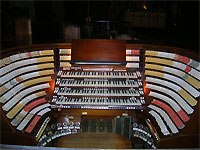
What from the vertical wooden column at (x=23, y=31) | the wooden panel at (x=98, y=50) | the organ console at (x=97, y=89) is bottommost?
the organ console at (x=97, y=89)

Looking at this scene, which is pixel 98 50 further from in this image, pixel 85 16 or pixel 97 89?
pixel 85 16

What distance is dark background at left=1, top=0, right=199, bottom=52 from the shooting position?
562 cm

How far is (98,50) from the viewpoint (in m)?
5.06

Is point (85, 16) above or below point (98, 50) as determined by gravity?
above

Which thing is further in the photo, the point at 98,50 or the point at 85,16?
the point at 85,16

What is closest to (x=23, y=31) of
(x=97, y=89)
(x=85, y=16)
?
(x=85, y=16)

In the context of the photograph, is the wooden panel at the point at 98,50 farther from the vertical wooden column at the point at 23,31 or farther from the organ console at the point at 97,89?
the vertical wooden column at the point at 23,31

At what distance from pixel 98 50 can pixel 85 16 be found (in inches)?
53.4

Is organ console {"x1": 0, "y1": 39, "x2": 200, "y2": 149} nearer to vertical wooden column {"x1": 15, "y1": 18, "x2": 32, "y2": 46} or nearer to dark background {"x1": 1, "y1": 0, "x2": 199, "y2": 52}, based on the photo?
dark background {"x1": 1, "y1": 0, "x2": 199, "y2": 52}

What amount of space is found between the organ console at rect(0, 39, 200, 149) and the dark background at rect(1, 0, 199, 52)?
2.51 ft

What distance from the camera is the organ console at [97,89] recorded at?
14.5 feet

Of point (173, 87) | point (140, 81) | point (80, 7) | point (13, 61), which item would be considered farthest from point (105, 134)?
point (80, 7)

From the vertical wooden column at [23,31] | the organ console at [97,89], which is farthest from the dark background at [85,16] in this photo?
the organ console at [97,89]

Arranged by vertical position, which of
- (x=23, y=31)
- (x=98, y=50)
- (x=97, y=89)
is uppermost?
(x=23, y=31)
